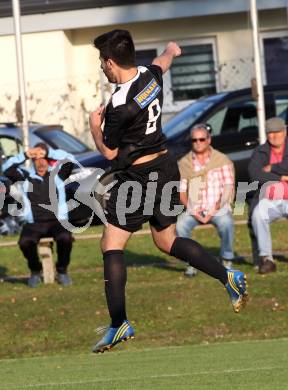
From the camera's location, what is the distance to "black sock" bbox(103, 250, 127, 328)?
8.16 meters

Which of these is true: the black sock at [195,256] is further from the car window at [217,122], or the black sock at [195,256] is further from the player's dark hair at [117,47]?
the car window at [217,122]

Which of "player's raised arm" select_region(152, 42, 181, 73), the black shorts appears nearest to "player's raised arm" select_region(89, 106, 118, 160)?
the black shorts

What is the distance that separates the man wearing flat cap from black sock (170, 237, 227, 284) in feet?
18.5

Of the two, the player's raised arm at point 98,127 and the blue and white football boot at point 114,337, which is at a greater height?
the player's raised arm at point 98,127

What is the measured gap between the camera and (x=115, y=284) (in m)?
8.20

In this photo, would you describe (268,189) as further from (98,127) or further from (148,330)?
(98,127)

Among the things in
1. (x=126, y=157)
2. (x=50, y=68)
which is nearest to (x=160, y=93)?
(x=126, y=157)

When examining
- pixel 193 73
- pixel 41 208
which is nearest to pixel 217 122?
pixel 41 208

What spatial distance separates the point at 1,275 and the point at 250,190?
10.7 feet

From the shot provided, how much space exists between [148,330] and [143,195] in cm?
514

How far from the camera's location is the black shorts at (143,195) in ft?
26.4

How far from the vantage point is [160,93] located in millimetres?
8070

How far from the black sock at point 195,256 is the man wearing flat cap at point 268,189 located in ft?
18.5

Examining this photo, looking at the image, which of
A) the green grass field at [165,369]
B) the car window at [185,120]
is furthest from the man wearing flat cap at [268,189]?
the car window at [185,120]
